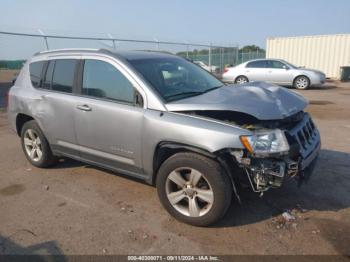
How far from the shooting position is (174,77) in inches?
172

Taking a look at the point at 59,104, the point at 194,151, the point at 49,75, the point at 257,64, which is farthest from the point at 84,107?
the point at 257,64

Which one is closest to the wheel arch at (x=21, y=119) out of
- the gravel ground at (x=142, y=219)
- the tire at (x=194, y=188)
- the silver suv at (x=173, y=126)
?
the silver suv at (x=173, y=126)

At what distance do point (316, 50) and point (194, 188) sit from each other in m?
23.1

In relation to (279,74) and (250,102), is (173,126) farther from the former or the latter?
(279,74)

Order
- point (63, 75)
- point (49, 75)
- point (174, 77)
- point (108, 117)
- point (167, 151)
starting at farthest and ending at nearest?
point (49, 75) < point (63, 75) < point (174, 77) < point (108, 117) < point (167, 151)

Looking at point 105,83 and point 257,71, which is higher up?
point 105,83

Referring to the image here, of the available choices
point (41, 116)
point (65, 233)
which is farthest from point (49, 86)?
point (65, 233)

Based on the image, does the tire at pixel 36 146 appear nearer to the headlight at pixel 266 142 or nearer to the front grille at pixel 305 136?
the headlight at pixel 266 142

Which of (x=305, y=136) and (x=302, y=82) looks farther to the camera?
(x=302, y=82)

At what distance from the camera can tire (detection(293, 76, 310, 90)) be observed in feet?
53.9

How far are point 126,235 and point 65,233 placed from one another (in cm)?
62

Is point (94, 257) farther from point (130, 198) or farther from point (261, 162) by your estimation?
point (261, 162)

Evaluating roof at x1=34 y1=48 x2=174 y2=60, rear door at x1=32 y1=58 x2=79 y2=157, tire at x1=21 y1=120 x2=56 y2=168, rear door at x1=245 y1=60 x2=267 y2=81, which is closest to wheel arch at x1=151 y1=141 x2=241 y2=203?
roof at x1=34 y1=48 x2=174 y2=60

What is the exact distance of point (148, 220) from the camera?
3740 mm
